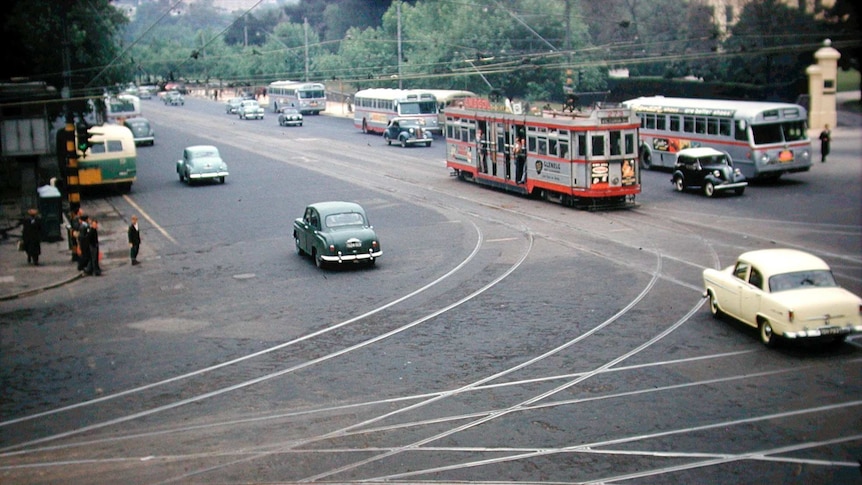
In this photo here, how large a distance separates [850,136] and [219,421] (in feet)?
31.3

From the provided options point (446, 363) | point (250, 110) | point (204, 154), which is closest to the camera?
point (446, 363)

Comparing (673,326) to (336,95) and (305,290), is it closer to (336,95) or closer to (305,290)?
(305,290)

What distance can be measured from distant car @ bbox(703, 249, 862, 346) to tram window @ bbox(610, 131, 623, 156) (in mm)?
14578

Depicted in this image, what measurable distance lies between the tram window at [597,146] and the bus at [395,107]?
3084 centimetres

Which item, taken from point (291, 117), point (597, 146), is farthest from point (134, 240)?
point (291, 117)

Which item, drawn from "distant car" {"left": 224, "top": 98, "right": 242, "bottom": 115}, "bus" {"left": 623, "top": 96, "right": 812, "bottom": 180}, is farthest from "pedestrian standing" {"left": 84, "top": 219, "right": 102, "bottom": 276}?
"distant car" {"left": 224, "top": 98, "right": 242, "bottom": 115}

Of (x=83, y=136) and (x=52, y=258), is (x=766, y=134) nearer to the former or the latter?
(x=83, y=136)

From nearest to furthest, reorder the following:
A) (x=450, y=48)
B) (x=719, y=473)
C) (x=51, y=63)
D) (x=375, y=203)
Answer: (x=719, y=473) → (x=375, y=203) → (x=51, y=63) → (x=450, y=48)

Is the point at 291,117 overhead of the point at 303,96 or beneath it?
beneath

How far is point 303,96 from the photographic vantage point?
271 ft

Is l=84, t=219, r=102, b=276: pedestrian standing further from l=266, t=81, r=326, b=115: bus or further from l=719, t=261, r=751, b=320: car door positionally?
l=266, t=81, r=326, b=115: bus

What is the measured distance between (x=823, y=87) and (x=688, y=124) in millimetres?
34180

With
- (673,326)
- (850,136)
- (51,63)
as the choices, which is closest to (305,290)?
(673,326)

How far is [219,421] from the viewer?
14.2 m
